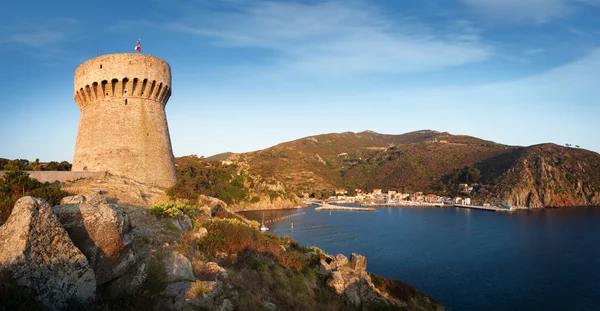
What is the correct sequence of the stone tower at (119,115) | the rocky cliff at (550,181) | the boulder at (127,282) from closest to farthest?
1. the boulder at (127,282)
2. the stone tower at (119,115)
3. the rocky cliff at (550,181)

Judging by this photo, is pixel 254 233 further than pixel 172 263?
Yes

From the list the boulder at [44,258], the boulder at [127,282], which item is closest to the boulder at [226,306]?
the boulder at [127,282]

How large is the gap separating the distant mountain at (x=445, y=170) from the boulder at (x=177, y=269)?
306ft

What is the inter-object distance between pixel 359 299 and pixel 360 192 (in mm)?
124999

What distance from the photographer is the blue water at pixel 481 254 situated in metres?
28.9

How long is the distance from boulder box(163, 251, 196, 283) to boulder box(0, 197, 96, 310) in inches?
69.2

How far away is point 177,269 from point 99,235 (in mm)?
1873

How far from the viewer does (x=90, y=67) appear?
17516mm

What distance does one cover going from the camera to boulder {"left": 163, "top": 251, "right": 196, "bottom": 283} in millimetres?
6536

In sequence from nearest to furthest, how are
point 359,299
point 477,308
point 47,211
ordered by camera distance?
1. point 47,211
2. point 359,299
3. point 477,308

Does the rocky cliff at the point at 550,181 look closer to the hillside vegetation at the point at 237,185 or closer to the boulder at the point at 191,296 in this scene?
the hillside vegetation at the point at 237,185

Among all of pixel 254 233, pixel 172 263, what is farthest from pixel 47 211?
pixel 254 233

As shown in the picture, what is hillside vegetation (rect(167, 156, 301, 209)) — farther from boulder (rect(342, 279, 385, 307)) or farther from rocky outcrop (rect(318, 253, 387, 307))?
boulder (rect(342, 279, 385, 307))

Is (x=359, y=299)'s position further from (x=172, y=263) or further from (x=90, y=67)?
(x=90, y=67)
